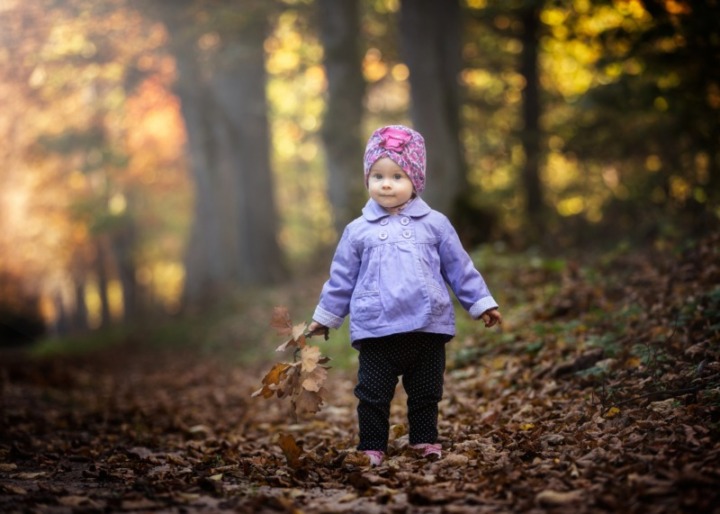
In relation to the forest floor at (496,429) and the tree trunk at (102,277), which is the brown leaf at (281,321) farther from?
the tree trunk at (102,277)

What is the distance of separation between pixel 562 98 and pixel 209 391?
441 inches

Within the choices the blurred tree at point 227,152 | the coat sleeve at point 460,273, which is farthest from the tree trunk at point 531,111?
the coat sleeve at point 460,273

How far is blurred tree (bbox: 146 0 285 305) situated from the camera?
18.0 metres

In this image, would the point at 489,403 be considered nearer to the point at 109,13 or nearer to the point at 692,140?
the point at 692,140

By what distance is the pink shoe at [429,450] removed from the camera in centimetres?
487

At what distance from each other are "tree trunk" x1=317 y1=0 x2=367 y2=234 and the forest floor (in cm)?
651

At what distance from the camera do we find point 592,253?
1097cm

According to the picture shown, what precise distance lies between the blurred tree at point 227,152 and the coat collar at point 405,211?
13145 millimetres

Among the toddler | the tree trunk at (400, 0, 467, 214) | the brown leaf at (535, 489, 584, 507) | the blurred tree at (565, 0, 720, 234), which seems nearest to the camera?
the brown leaf at (535, 489, 584, 507)

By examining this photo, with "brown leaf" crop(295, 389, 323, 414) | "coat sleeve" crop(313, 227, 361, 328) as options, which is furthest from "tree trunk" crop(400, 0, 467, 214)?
"brown leaf" crop(295, 389, 323, 414)

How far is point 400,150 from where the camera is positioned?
4.88m

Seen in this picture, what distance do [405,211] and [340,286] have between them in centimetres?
59

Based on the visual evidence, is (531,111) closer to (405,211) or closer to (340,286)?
(405,211)

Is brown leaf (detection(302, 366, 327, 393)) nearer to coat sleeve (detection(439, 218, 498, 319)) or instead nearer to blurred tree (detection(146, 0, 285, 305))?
coat sleeve (detection(439, 218, 498, 319))
